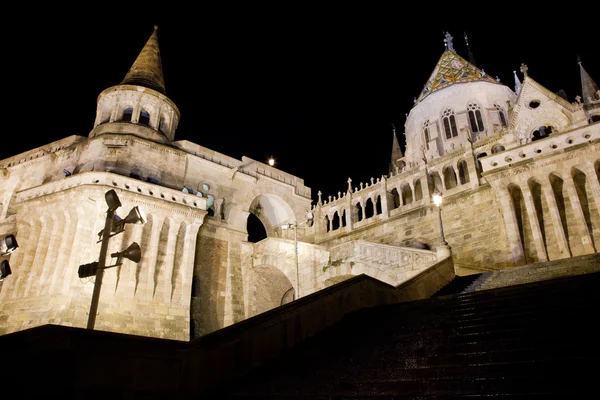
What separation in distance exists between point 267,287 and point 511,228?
1365cm

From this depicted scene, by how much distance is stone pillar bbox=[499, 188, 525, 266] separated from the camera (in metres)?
14.6

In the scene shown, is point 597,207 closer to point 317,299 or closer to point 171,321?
point 317,299

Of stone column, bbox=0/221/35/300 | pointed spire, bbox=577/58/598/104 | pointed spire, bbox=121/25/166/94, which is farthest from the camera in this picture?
pointed spire, bbox=577/58/598/104

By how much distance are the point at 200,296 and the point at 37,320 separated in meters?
7.25

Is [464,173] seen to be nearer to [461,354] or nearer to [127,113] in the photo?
[127,113]

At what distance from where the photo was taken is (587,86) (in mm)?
26109

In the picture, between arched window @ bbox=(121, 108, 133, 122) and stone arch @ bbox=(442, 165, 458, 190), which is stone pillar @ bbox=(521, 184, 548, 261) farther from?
arched window @ bbox=(121, 108, 133, 122)

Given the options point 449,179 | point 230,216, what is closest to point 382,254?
point 449,179

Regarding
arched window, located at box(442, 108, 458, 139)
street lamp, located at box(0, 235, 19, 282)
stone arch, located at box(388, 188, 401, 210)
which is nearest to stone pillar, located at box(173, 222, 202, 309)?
street lamp, located at box(0, 235, 19, 282)

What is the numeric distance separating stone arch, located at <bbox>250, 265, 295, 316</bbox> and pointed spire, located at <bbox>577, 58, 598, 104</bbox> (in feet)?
70.7

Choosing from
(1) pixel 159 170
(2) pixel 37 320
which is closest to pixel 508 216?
(1) pixel 159 170

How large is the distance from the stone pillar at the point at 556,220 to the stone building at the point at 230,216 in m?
0.05

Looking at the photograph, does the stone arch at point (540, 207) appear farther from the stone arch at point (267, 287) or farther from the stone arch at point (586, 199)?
the stone arch at point (267, 287)

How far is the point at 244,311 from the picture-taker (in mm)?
22391
